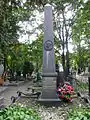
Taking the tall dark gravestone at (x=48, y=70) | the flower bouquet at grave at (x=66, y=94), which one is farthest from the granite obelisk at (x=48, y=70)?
the flower bouquet at grave at (x=66, y=94)

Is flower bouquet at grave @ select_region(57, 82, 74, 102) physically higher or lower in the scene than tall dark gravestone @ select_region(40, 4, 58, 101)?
lower

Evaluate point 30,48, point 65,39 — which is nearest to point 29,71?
point 30,48

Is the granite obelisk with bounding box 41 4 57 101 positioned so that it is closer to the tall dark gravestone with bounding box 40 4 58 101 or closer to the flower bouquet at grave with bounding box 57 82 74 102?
the tall dark gravestone with bounding box 40 4 58 101

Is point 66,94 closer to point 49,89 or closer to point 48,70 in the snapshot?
point 49,89

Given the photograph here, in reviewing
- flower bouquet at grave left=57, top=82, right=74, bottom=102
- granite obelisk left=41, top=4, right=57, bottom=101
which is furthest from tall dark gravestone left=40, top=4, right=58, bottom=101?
flower bouquet at grave left=57, top=82, right=74, bottom=102

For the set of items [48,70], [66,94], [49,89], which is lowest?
[66,94]

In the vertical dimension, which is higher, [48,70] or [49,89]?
[48,70]

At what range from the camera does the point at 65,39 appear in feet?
81.4

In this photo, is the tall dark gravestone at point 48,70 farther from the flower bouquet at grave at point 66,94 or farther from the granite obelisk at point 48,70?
the flower bouquet at grave at point 66,94

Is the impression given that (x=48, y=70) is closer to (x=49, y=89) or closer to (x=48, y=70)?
(x=48, y=70)

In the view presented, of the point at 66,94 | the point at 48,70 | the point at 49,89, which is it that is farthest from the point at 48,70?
the point at 66,94

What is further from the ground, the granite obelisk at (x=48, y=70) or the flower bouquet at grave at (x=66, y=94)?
the granite obelisk at (x=48, y=70)

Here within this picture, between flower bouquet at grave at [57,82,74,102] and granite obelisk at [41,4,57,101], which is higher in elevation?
granite obelisk at [41,4,57,101]

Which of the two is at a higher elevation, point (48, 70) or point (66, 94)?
point (48, 70)
